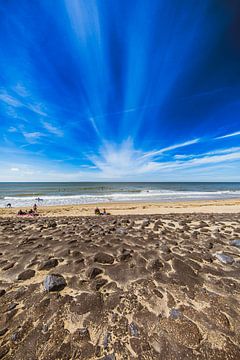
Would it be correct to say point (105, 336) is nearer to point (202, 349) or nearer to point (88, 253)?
point (202, 349)

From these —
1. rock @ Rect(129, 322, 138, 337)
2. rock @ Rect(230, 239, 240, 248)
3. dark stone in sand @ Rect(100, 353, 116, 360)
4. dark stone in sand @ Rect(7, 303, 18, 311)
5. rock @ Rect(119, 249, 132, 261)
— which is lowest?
dark stone in sand @ Rect(100, 353, 116, 360)

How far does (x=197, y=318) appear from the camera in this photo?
81.7 inches

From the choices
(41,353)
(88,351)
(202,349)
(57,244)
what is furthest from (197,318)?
(57,244)

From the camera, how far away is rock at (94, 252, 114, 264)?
343 centimetres

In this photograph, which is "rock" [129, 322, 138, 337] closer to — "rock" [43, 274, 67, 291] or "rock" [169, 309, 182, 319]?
"rock" [169, 309, 182, 319]

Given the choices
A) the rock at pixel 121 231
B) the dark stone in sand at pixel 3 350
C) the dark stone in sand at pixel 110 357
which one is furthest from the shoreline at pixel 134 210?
the dark stone in sand at pixel 3 350

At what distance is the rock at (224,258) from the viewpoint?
134 inches

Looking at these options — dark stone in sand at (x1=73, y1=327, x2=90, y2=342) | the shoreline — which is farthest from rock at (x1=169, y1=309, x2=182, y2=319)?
the shoreline

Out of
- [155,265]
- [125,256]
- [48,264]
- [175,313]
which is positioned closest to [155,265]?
[155,265]

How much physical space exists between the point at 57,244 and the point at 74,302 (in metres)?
2.18

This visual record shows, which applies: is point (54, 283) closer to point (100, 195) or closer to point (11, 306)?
point (11, 306)

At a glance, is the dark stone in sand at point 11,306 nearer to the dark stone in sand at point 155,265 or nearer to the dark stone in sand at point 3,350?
the dark stone in sand at point 3,350

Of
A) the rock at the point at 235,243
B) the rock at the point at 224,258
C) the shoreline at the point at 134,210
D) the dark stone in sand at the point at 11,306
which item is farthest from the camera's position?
the shoreline at the point at 134,210

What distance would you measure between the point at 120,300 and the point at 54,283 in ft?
3.72
